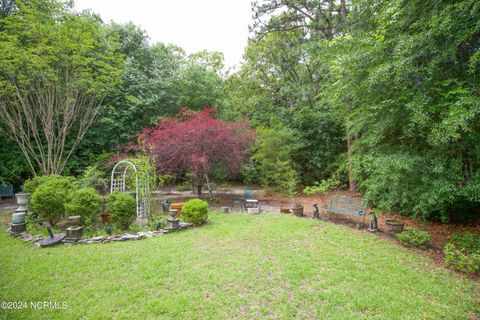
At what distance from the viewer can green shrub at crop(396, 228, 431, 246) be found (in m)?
4.35

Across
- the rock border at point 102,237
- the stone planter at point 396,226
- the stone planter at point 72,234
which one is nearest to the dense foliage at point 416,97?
the stone planter at point 396,226

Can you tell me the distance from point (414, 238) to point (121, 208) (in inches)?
253

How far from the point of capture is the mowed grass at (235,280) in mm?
2549

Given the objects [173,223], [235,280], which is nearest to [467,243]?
[235,280]

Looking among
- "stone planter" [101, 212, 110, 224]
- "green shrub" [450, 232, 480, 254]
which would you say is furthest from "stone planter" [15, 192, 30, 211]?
"green shrub" [450, 232, 480, 254]

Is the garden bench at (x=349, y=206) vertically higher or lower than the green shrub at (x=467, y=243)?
higher

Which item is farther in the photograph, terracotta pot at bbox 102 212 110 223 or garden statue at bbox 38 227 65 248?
terracotta pot at bbox 102 212 110 223

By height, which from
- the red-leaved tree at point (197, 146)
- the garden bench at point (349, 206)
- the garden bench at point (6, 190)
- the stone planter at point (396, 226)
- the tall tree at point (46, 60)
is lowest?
the stone planter at point (396, 226)

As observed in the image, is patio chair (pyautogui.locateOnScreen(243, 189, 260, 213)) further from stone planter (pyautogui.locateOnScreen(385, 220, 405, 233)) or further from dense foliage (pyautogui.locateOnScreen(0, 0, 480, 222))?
stone planter (pyautogui.locateOnScreen(385, 220, 405, 233))

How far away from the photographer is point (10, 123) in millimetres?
8648

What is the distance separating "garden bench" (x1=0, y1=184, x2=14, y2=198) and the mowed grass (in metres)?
8.36

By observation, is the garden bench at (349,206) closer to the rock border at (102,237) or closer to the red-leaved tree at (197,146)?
the red-leaved tree at (197,146)

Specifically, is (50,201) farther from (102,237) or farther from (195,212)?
(195,212)

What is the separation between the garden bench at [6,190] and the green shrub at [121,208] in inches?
367
